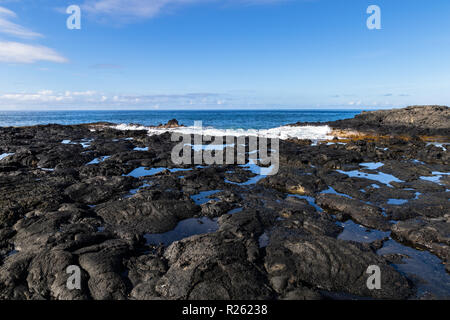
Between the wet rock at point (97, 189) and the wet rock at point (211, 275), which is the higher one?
the wet rock at point (97, 189)

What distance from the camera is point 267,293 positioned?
6816mm

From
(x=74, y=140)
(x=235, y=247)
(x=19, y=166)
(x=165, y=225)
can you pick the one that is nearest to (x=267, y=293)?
(x=235, y=247)

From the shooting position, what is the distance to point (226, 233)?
31.9 feet

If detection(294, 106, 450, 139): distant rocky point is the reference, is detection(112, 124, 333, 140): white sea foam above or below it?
below

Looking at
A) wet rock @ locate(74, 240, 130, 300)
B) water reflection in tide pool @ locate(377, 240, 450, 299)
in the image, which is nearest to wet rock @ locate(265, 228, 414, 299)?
water reflection in tide pool @ locate(377, 240, 450, 299)

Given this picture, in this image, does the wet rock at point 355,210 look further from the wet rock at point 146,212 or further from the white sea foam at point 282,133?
the white sea foam at point 282,133

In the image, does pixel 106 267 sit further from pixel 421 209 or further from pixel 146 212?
pixel 421 209

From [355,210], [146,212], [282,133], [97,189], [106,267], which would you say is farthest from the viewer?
[282,133]

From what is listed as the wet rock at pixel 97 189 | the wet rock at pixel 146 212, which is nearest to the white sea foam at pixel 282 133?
the wet rock at pixel 97 189

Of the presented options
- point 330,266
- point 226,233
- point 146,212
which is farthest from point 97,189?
point 330,266

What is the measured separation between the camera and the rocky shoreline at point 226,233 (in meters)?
7.10

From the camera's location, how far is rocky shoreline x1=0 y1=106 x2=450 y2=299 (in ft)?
23.3

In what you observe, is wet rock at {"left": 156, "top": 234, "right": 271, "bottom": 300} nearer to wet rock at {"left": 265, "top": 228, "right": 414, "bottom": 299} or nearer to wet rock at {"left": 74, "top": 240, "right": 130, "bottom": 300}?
wet rock at {"left": 265, "top": 228, "right": 414, "bottom": 299}
